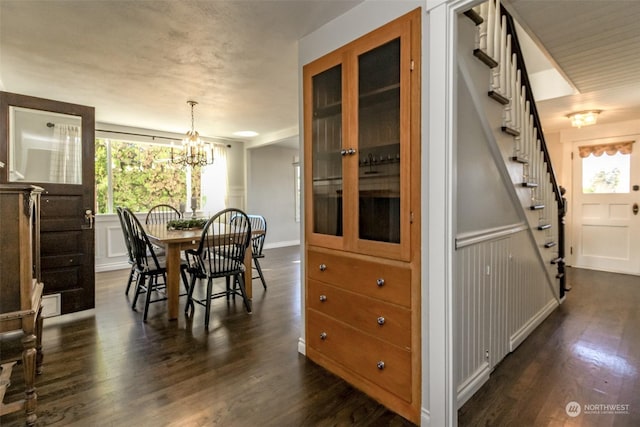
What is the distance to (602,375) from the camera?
2094 millimetres

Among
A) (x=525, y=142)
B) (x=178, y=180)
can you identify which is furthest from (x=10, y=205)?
(x=178, y=180)

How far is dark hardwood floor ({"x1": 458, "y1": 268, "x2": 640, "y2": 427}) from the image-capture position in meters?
1.71

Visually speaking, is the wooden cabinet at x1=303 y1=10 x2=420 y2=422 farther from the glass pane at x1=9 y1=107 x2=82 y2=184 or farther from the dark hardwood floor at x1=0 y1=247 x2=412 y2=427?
the glass pane at x1=9 y1=107 x2=82 y2=184

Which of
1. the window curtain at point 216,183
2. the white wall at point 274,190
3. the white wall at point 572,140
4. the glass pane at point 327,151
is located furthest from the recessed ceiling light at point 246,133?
Answer: the white wall at point 572,140

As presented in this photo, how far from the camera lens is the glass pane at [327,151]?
203 centimetres

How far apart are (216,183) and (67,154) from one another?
3400 mm

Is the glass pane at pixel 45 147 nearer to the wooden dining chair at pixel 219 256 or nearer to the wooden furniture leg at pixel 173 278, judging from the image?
the wooden furniture leg at pixel 173 278

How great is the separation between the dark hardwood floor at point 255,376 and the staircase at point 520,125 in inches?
34.1

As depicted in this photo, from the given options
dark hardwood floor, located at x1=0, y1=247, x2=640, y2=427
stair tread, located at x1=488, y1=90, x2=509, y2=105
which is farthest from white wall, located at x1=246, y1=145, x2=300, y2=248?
stair tread, located at x1=488, y1=90, x2=509, y2=105

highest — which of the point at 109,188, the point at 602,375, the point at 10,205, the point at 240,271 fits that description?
the point at 109,188

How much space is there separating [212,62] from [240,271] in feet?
6.33

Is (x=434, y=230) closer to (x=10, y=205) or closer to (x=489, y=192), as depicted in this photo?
(x=489, y=192)

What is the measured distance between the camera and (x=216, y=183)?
6.59 meters

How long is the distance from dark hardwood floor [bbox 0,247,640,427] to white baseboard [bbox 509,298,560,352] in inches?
1.9
